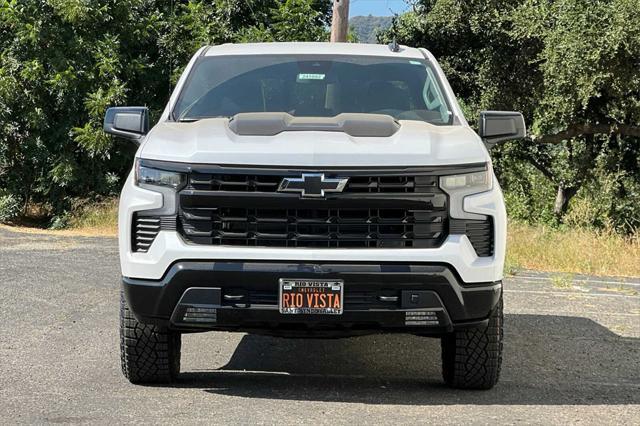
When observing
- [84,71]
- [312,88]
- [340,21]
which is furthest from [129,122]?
[84,71]

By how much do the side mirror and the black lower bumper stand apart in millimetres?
1195

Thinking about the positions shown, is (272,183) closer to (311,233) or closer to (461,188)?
(311,233)

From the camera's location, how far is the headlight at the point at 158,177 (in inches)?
201

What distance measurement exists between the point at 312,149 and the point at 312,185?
0.67 ft

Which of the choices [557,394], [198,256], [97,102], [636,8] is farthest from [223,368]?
[97,102]

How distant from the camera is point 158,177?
5164 millimetres

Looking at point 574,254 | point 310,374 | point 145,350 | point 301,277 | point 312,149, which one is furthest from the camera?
point 574,254

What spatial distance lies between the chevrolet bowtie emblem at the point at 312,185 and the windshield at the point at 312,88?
1241 millimetres

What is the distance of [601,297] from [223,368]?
5425mm

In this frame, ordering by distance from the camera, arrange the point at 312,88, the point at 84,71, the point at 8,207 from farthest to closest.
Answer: the point at 8,207
the point at 84,71
the point at 312,88

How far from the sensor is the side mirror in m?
5.96

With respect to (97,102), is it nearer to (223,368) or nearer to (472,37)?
(472,37)

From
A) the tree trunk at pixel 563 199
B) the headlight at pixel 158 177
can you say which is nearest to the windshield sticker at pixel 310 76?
the headlight at pixel 158 177

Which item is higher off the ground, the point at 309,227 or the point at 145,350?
the point at 309,227
